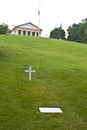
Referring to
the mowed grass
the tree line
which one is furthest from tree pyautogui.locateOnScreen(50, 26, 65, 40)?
the mowed grass

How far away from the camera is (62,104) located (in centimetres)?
1619

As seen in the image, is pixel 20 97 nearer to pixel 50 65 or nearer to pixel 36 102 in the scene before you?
pixel 36 102

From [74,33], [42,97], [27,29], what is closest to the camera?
[42,97]

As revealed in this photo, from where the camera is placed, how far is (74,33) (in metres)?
108

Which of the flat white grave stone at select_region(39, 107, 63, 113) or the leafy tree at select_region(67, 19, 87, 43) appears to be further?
the leafy tree at select_region(67, 19, 87, 43)

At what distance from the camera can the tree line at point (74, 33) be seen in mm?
101662

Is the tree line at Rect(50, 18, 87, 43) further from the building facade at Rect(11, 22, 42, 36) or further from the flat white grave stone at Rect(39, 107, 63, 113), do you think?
the flat white grave stone at Rect(39, 107, 63, 113)

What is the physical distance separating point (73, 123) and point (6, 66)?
13266 millimetres

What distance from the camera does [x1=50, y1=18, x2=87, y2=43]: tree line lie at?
102 meters

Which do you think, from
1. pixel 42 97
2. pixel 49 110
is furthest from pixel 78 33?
pixel 49 110

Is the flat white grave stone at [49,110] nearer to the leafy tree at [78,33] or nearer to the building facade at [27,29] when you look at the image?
the leafy tree at [78,33]

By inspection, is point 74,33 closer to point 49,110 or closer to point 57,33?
point 57,33

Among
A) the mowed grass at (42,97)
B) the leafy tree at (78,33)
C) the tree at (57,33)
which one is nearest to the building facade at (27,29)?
the tree at (57,33)

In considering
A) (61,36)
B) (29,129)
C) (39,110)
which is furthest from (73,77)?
(61,36)
